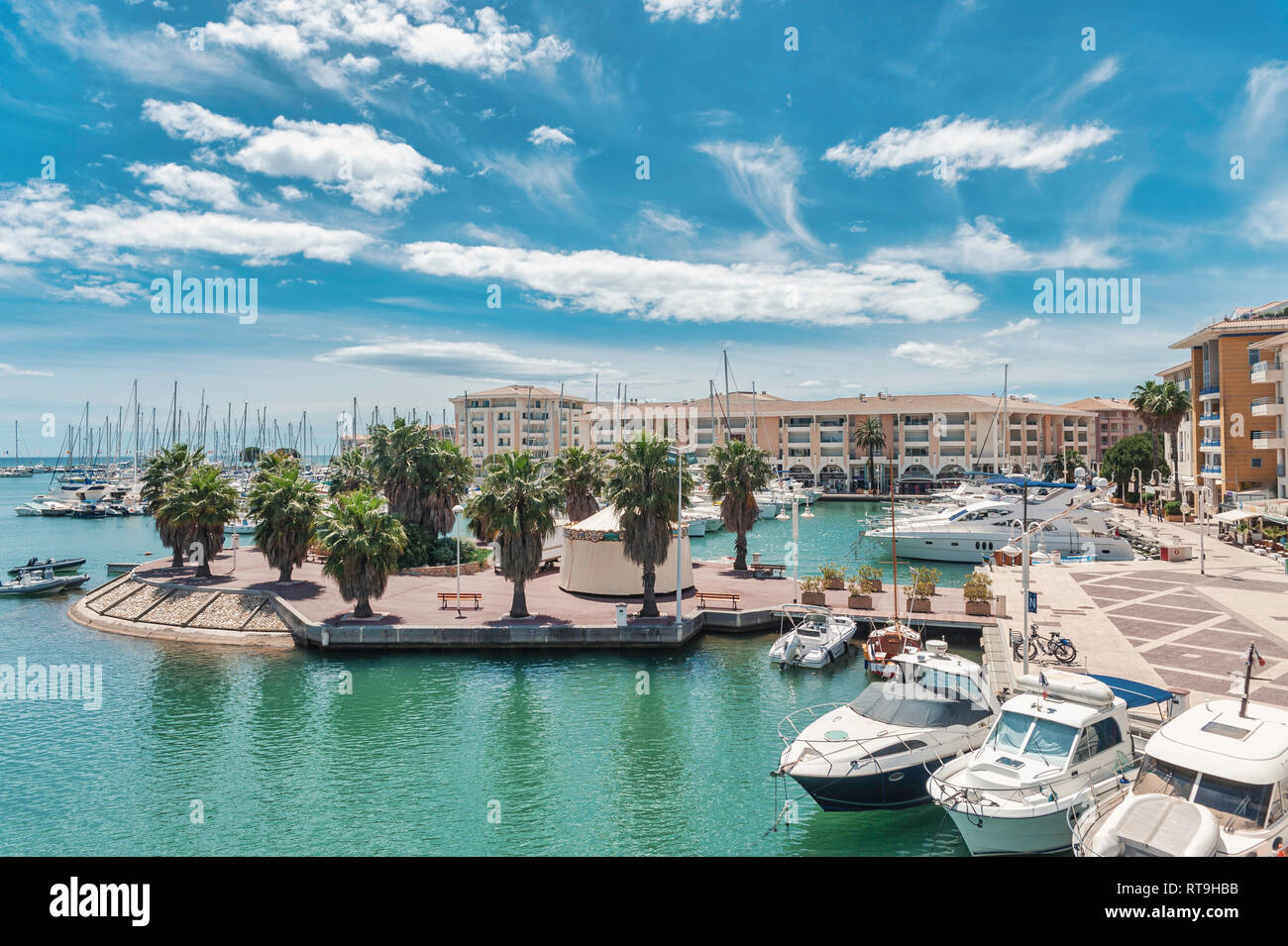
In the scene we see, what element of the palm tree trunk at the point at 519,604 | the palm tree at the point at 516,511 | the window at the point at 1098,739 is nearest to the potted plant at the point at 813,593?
the palm tree at the point at 516,511

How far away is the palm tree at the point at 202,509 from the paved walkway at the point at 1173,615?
4314 centimetres

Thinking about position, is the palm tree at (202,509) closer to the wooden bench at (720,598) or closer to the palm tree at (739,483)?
the wooden bench at (720,598)

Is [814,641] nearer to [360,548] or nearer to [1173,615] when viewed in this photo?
[1173,615]

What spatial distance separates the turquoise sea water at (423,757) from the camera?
1858 cm

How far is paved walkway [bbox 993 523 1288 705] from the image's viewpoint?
77.5 feet

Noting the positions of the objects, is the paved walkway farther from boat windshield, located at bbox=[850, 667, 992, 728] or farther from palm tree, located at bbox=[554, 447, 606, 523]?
palm tree, located at bbox=[554, 447, 606, 523]

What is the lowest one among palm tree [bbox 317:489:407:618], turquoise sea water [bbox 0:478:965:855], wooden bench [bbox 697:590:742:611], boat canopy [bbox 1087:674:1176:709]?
turquoise sea water [bbox 0:478:965:855]

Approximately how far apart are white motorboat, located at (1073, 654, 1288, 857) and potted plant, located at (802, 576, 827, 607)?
22911 millimetres

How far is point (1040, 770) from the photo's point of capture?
16.2m

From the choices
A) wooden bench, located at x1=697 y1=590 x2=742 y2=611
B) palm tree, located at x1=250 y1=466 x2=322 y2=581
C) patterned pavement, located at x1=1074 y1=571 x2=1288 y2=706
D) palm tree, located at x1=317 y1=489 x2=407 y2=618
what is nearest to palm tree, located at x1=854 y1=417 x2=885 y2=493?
patterned pavement, located at x1=1074 y1=571 x2=1288 y2=706

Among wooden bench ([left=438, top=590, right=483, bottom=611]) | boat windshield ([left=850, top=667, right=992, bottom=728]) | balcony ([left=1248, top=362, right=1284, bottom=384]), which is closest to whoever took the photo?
boat windshield ([left=850, top=667, right=992, bottom=728])
